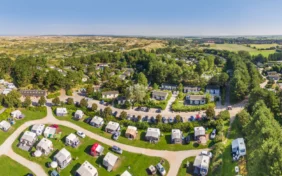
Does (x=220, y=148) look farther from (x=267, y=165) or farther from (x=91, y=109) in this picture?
(x=91, y=109)

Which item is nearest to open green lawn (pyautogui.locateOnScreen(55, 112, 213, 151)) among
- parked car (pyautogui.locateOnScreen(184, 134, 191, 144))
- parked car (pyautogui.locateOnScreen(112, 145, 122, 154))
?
parked car (pyautogui.locateOnScreen(184, 134, 191, 144))

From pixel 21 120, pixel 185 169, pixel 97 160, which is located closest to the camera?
pixel 185 169

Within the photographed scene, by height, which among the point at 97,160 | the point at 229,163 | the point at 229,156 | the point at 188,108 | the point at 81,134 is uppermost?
the point at 188,108

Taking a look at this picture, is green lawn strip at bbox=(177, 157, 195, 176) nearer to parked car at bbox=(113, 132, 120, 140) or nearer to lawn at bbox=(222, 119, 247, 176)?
lawn at bbox=(222, 119, 247, 176)

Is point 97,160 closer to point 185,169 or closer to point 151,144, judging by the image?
point 151,144

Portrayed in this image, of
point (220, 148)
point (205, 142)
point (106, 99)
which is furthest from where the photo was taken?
point (106, 99)

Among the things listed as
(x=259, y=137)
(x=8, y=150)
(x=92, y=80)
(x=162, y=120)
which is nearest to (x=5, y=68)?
(x=92, y=80)

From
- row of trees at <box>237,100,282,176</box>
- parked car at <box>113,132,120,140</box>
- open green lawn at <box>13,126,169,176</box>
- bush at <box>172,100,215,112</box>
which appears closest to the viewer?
row of trees at <box>237,100,282,176</box>

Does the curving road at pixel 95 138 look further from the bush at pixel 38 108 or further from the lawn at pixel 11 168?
the bush at pixel 38 108

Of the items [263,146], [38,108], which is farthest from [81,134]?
[263,146]
